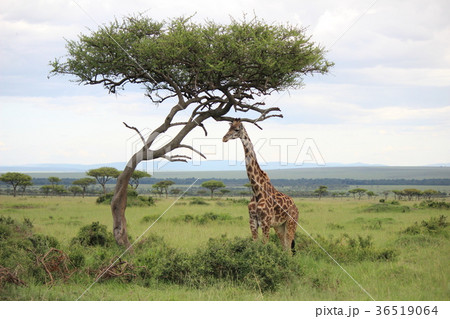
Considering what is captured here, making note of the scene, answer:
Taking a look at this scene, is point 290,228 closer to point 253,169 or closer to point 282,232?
point 282,232

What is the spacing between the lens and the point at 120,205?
39.2ft

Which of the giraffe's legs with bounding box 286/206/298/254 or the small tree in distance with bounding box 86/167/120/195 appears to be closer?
the giraffe's legs with bounding box 286/206/298/254

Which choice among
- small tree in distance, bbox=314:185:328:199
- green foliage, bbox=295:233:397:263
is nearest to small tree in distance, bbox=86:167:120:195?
small tree in distance, bbox=314:185:328:199

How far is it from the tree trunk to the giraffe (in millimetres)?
3102

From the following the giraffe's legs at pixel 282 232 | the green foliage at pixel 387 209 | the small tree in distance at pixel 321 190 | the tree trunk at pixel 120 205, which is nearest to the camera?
the giraffe's legs at pixel 282 232

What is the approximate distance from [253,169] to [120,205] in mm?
3733

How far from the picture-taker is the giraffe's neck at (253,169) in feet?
34.7

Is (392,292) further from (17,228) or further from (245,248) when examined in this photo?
(17,228)

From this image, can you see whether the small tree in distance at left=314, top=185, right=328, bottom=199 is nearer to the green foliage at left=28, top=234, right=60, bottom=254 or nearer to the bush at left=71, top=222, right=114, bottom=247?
the bush at left=71, top=222, right=114, bottom=247

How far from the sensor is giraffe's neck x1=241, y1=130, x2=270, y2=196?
10.6 metres

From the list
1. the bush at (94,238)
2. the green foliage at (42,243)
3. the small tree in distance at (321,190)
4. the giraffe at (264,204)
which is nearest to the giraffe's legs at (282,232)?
the giraffe at (264,204)

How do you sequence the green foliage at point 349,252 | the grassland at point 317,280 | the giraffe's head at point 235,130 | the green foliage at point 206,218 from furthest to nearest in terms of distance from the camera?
1. the green foliage at point 206,218
2. the green foliage at point 349,252
3. the giraffe's head at point 235,130
4. the grassland at point 317,280

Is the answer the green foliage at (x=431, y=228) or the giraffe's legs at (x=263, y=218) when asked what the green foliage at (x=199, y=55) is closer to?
the giraffe's legs at (x=263, y=218)

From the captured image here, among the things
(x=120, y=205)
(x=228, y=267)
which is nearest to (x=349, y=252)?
(x=228, y=267)
